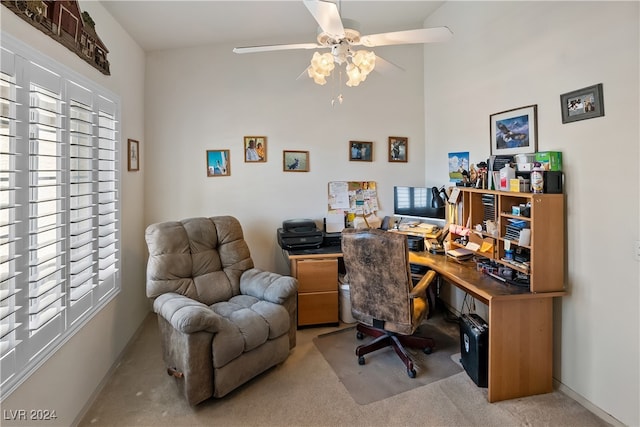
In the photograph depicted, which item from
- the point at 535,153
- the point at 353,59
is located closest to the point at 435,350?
the point at 535,153

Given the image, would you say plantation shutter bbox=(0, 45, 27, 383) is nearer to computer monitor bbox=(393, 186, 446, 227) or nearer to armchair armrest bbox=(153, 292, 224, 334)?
armchair armrest bbox=(153, 292, 224, 334)

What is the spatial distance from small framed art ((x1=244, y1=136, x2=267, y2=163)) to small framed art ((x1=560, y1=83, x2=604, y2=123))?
2.54 meters

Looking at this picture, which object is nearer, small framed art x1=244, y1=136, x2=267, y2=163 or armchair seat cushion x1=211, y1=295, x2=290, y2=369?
armchair seat cushion x1=211, y1=295, x2=290, y2=369

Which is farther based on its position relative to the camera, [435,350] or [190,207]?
[190,207]

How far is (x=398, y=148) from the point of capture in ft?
12.3

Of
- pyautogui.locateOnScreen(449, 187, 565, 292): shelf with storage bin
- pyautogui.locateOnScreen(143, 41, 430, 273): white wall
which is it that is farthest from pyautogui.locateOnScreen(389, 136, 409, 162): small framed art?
pyautogui.locateOnScreen(449, 187, 565, 292): shelf with storage bin

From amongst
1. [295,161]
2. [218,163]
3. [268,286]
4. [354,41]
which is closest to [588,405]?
[268,286]

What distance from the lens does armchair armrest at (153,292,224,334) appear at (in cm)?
194

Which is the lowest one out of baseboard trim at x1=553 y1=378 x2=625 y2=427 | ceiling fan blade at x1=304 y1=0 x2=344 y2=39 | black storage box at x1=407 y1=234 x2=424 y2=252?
baseboard trim at x1=553 y1=378 x2=625 y2=427

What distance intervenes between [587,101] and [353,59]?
1.40 metres

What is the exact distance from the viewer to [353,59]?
1910 mm

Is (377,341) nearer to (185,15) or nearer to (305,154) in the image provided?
(305,154)

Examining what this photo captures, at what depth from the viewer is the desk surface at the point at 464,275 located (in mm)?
2062

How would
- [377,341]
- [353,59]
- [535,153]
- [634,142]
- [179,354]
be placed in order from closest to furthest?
[634,142], [353,59], [179,354], [535,153], [377,341]
